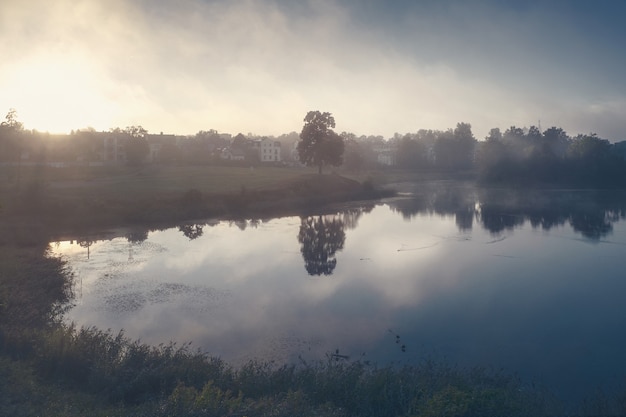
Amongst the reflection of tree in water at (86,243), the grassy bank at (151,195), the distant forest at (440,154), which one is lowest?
the reflection of tree in water at (86,243)

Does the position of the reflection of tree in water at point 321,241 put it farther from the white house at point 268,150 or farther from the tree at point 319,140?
the white house at point 268,150

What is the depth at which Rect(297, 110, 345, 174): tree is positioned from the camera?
5466cm

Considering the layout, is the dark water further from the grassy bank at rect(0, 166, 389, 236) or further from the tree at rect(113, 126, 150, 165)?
the tree at rect(113, 126, 150, 165)

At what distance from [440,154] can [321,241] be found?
71.4 meters

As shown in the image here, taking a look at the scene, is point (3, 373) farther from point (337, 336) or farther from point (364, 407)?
point (337, 336)

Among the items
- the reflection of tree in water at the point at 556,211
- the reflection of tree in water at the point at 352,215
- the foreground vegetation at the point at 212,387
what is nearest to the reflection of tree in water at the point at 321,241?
the reflection of tree in water at the point at 352,215

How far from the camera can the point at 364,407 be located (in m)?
8.72

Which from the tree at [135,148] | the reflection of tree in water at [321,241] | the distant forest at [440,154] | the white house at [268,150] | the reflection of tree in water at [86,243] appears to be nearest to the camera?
the reflection of tree in water at [321,241]

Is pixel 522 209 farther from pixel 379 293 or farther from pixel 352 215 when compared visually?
pixel 379 293

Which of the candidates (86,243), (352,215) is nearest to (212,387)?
(86,243)

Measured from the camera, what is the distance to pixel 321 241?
98.3 feet

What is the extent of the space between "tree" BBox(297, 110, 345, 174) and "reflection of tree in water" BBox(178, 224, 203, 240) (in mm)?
22702

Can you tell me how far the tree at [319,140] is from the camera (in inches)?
2152

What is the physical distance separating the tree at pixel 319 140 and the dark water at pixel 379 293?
20.9 m
